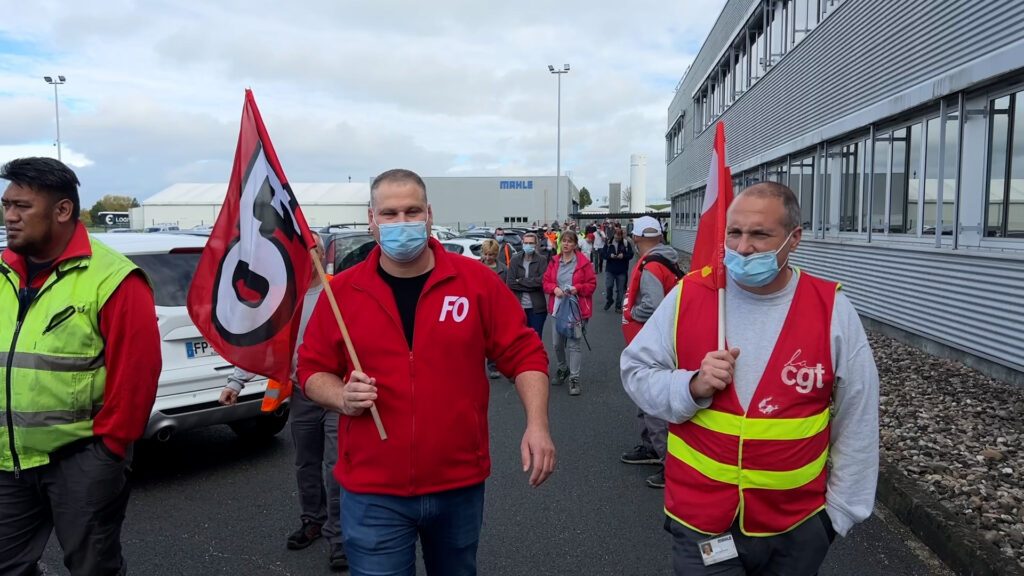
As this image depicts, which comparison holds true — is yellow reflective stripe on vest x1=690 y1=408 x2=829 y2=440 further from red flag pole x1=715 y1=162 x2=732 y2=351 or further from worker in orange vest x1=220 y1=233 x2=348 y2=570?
worker in orange vest x1=220 y1=233 x2=348 y2=570

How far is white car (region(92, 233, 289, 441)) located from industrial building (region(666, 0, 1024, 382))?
7757mm

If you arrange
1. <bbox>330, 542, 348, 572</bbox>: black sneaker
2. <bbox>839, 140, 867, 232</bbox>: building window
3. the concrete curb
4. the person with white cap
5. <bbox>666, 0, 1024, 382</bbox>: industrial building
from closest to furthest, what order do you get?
the concrete curb
<bbox>330, 542, 348, 572</bbox>: black sneaker
the person with white cap
<bbox>666, 0, 1024, 382</bbox>: industrial building
<bbox>839, 140, 867, 232</bbox>: building window

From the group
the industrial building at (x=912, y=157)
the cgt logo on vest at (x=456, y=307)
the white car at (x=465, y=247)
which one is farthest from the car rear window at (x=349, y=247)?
the industrial building at (x=912, y=157)

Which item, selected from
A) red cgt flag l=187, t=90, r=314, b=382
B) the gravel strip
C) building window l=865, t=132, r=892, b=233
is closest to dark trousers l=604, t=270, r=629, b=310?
building window l=865, t=132, r=892, b=233

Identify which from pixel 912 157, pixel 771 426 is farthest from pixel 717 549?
pixel 912 157

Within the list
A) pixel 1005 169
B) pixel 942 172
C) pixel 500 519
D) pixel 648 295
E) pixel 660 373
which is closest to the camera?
pixel 660 373

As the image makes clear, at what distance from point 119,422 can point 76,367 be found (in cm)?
26

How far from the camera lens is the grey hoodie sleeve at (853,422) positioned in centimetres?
243

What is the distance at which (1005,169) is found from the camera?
857cm

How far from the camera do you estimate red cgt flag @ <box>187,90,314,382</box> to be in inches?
135

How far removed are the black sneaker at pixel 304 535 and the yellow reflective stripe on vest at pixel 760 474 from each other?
291cm

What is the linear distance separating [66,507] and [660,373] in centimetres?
231

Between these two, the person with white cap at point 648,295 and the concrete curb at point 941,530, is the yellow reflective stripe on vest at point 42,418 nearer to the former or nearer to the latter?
the person with white cap at point 648,295

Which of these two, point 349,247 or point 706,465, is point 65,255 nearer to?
point 706,465
